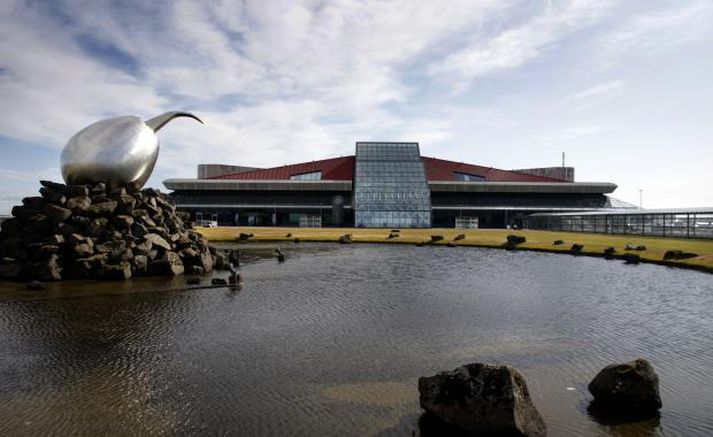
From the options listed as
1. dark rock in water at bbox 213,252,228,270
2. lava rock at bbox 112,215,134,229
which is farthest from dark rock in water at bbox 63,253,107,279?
dark rock in water at bbox 213,252,228,270

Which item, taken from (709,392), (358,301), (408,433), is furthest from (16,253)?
(709,392)

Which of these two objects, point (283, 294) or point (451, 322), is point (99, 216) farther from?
point (451, 322)

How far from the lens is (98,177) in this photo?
98.6ft

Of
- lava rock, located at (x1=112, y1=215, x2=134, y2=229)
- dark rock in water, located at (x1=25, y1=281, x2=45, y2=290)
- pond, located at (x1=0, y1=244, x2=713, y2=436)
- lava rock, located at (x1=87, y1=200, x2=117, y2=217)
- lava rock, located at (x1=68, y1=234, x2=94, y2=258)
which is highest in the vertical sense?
lava rock, located at (x1=87, y1=200, x2=117, y2=217)

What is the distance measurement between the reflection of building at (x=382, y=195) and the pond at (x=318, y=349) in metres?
83.1

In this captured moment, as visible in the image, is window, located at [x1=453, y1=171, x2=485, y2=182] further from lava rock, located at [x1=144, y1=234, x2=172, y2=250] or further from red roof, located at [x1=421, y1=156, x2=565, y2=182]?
lava rock, located at [x1=144, y1=234, x2=172, y2=250]

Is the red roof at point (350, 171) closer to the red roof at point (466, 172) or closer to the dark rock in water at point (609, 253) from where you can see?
the red roof at point (466, 172)

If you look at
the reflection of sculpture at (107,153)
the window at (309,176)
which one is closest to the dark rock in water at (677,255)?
the reflection of sculpture at (107,153)

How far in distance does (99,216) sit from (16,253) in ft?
14.1

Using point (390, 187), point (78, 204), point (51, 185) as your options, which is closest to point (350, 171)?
point (390, 187)

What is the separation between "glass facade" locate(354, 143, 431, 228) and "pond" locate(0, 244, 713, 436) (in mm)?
74810

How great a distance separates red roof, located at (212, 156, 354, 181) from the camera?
120 meters

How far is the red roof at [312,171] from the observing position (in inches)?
4727

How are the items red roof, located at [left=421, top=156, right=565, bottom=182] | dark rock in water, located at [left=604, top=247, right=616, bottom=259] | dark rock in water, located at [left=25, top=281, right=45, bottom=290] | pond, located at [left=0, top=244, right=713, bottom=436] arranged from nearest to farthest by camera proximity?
pond, located at [left=0, top=244, right=713, bottom=436], dark rock in water, located at [left=25, top=281, right=45, bottom=290], dark rock in water, located at [left=604, top=247, right=616, bottom=259], red roof, located at [left=421, top=156, right=565, bottom=182]
